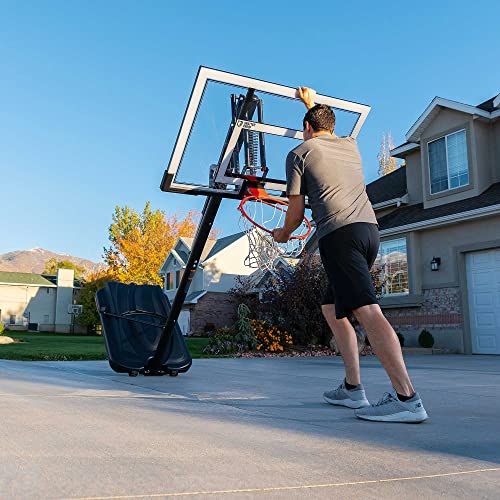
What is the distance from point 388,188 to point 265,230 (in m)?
14.3

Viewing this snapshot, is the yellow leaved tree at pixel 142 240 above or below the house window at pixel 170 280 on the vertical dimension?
above

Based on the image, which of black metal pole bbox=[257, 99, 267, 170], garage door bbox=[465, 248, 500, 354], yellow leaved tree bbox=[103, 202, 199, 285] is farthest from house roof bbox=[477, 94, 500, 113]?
yellow leaved tree bbox=[103, 202, 199, 285]

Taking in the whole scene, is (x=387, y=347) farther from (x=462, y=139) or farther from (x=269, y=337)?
(x=462, y=139)

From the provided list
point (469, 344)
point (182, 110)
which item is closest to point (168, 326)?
point (182, 110)

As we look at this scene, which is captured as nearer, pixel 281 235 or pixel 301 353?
pixel 281 235

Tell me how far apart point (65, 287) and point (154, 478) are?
170 ft

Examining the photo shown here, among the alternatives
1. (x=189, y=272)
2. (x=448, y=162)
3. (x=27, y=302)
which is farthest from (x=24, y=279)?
(x=189, y=272)

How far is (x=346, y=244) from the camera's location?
11.1ft

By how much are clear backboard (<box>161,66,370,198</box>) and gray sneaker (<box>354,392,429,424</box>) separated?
2.63m

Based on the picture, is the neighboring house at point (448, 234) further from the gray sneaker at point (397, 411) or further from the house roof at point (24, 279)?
the house roof at point (24, 279)

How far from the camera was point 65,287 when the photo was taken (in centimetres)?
5069

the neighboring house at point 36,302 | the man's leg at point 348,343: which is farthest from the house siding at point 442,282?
the neighboring house at point 36,302

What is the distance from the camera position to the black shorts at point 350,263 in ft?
10.8

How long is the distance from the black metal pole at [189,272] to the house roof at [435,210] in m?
10.00
